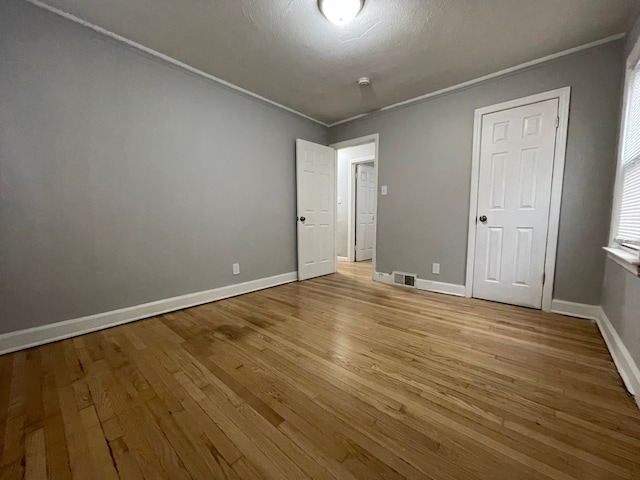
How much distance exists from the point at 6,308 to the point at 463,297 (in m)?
4.03

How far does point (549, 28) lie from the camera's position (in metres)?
1.92

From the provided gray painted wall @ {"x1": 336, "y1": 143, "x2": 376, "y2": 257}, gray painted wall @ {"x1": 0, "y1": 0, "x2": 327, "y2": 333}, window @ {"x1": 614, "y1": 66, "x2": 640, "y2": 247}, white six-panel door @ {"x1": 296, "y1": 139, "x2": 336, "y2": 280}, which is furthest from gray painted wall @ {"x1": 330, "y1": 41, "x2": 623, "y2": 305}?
gray painted wall @ {"x1": 0, "y1": 0, "x2": 327, "y2": 333}

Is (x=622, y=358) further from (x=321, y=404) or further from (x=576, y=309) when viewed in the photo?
(x=321, y=404)

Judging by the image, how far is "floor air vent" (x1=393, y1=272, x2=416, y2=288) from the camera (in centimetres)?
327

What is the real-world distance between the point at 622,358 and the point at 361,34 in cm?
285

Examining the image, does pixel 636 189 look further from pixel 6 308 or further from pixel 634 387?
pixel 6 308

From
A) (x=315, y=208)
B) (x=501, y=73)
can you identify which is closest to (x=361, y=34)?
(x=501, y=73)

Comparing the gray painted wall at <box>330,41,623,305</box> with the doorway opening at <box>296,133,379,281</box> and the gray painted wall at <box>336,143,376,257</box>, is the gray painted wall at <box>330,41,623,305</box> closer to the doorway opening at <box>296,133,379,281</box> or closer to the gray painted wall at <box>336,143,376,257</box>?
the doorway opening at <box>296,133,379,281</box>

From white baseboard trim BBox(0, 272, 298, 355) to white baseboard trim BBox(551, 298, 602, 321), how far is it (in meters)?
3.28

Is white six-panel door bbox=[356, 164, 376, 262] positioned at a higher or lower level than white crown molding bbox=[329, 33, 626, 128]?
lower

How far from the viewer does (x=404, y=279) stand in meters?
3.34

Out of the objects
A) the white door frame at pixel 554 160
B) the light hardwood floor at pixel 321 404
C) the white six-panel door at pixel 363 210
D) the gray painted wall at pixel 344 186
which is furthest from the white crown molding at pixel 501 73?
the light hardwood floor at pixel 321 404

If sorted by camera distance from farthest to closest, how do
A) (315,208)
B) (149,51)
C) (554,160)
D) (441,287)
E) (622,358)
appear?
(315,208)
(441,287)
(554,160)
(149,51)
(622,358)

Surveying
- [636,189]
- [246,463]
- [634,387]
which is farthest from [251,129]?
[634,387]
